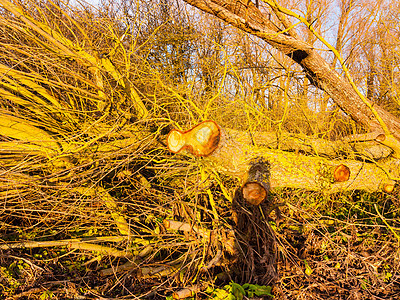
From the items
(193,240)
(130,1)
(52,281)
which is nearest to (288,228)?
(193,240)

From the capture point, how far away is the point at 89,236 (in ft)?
9.51

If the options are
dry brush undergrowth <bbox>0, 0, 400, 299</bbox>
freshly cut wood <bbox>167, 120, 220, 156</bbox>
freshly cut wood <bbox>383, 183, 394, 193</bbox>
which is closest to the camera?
freshly cut wood <bbox>167, 120, 220, 156</bbox>

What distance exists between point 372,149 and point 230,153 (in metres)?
2.61

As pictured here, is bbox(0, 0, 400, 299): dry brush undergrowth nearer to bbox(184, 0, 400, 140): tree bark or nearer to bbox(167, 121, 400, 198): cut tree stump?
bbox(167, 121, 400, 198): cut tree stump

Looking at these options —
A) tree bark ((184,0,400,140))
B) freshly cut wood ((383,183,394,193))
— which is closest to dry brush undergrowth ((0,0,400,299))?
freshly cut wood ((383,183,394,193))

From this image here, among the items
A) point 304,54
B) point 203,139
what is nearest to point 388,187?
point 304,54

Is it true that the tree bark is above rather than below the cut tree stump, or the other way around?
above

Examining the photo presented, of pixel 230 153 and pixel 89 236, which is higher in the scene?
pixel 230 153

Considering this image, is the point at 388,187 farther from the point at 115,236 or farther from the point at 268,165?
the point at 115,236

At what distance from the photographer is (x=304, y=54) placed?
147 inches

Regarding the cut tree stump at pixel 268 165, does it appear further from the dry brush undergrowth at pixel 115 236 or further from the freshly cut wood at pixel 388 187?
the dry brush undergrowth at pixel 115 236

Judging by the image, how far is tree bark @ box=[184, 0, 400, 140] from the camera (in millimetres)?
3418

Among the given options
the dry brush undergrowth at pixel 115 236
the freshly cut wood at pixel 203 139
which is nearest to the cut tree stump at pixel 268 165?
the freshly cut wood at pixel 203 139

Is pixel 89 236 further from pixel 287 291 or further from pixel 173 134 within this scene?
pixel 287 291
